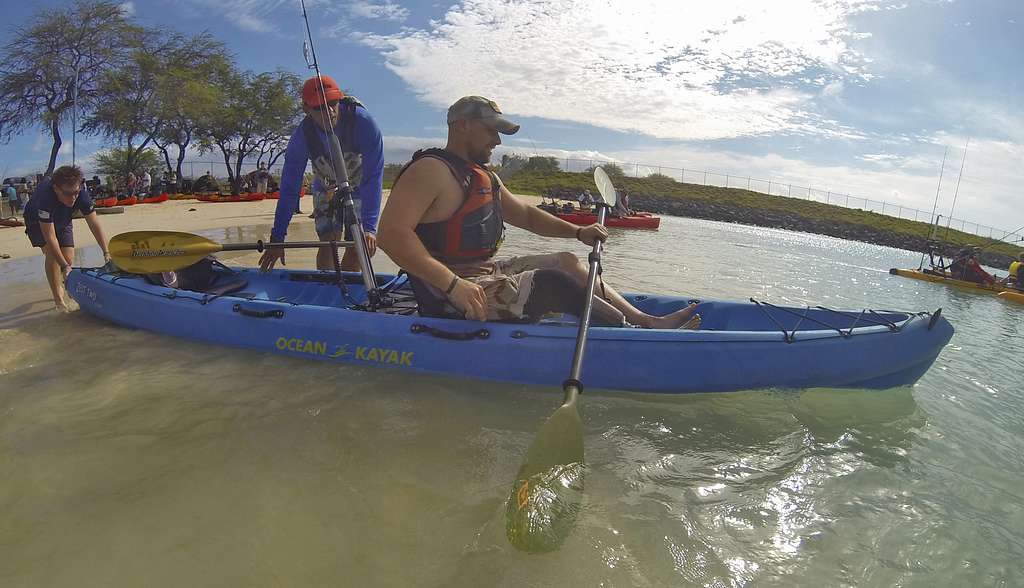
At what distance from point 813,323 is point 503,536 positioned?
328cm

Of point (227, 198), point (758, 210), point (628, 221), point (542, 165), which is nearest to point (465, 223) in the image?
point (227, 198)

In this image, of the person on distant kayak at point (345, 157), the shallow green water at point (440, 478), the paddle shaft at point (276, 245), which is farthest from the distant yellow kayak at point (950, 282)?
the paddle shaft at point (276, 245)

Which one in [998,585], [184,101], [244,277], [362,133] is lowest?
[998,585]

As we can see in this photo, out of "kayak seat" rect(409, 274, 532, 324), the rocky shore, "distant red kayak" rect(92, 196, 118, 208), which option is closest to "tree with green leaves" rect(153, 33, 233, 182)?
"distant red kayak" rect(92, 196, 118, 208)

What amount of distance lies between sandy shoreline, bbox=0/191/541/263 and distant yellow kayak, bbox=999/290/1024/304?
51.5 feet

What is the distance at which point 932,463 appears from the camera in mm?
3098

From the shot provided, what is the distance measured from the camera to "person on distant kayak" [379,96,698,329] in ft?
9.64

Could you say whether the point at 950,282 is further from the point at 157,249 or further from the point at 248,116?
the point at 248,116

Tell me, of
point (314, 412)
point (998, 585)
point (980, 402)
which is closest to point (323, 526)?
point (314, 412)

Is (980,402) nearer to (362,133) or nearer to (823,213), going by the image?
(362,133)

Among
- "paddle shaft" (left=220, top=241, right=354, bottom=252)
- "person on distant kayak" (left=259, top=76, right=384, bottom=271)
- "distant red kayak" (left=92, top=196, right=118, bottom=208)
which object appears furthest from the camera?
"distant red kayak" (left=92, top=196, right=118, bottom=208)

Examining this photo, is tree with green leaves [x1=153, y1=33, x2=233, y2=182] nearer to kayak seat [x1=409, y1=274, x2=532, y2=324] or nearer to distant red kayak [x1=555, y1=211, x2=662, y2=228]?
distant red kayak [x1=555, y1=211, x2=662, y2=228]

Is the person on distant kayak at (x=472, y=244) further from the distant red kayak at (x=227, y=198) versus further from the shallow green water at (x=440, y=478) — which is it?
the distant red kayak at (x=227, y=198)

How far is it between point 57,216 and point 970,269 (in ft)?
56.4
